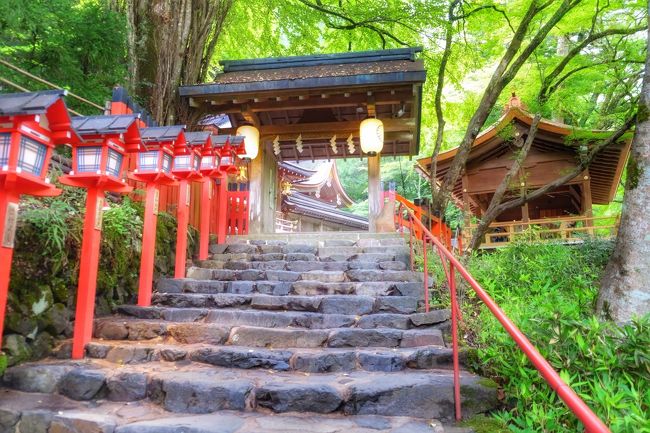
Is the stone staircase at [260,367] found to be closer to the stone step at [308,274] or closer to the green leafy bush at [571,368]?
the stone step at [308,274]

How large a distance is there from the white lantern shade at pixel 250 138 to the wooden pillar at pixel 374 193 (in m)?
2.70

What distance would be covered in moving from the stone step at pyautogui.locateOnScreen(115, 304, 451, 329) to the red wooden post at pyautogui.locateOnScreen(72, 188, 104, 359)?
0.73m

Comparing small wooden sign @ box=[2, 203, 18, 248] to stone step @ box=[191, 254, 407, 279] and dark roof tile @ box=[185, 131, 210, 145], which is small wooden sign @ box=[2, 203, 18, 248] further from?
stone step @ box=[191, 254, 407, 279]

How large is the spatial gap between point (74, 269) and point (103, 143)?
146cm

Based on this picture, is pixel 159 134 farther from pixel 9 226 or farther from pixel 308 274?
pixel 308 274

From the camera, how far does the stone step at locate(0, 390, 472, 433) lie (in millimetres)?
2699

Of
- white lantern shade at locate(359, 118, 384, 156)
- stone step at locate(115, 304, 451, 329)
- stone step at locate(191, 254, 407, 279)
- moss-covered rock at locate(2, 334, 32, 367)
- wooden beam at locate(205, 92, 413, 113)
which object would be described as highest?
wooden beam at locate(205, 92, 413, 113)

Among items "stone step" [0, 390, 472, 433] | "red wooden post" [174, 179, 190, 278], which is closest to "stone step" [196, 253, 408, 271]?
"red wooden post" [174, 179, 190, 278]

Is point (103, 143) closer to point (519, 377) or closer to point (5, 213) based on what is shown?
point (5, 213)

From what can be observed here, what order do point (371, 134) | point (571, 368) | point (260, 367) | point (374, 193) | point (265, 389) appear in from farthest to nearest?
point (374, 193) < point (371, 134) < point (260, 367) < point (265, 389) < point (571, 368)

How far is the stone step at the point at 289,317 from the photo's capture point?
4332mm

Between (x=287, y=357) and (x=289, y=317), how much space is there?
33.2 inches

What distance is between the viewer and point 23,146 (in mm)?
2969

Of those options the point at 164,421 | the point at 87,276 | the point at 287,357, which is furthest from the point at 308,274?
the point at 164,421
